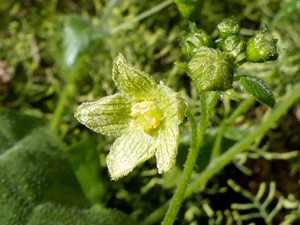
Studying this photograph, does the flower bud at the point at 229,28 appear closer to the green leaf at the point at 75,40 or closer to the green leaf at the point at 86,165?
the green leaf at the point at 86,165

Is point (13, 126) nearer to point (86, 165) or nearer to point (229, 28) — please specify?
point (86, 165)

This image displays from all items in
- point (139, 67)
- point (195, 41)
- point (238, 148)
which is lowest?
point (238, 148)

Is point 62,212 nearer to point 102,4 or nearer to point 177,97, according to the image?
point 177,97

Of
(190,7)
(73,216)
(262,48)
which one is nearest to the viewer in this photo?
(262,48)

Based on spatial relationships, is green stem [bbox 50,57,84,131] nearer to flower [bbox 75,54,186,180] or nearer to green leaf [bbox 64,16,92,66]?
green leaf [bbox 64,16,92,66]

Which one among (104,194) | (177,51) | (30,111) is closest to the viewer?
(104,194)

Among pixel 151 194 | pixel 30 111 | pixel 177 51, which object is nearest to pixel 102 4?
pixel 177 51

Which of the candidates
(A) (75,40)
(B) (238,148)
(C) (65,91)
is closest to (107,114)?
(B) (238,148)
